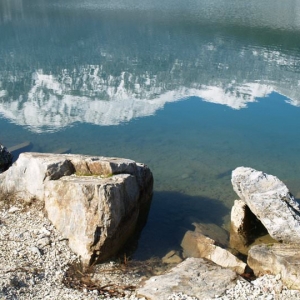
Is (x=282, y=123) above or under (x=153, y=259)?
under

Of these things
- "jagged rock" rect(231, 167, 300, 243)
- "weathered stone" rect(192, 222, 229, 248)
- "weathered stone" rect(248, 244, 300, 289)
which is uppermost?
"jagged rock" rect(231, 167, 300, 243)

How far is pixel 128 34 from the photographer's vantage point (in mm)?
61406

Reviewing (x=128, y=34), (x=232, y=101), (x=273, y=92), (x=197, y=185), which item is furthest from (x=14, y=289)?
(x=128, y=34)

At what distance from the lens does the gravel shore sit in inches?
415

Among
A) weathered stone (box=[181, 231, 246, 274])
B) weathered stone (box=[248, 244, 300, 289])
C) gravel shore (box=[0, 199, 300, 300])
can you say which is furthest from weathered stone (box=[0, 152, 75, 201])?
weathered stone (box=[248, 244, 300, 289])

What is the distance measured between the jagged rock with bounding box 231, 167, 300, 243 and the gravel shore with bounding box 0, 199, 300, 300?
1.78 m

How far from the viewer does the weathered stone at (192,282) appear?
10.5m

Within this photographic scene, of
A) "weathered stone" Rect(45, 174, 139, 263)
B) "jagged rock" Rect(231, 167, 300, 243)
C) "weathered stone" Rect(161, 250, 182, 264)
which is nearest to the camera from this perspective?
"weathered stone" Rect(45, 174, 139, 263)

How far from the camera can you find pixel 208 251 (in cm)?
1301

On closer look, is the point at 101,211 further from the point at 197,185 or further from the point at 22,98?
the point at 22,98

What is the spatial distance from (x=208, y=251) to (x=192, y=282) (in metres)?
2.25

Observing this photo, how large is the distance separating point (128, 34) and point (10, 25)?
19560 millimetres

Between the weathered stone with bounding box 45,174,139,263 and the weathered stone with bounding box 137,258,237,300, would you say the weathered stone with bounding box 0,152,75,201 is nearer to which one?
the weathered stone with bounding box 45,174,139,263

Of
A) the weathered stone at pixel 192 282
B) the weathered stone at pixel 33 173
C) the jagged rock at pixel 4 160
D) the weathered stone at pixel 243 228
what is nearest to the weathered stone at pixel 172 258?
the weathered stone at pixel 192 282
